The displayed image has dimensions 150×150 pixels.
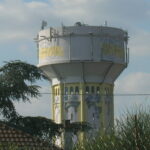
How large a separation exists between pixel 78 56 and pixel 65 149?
145 ft

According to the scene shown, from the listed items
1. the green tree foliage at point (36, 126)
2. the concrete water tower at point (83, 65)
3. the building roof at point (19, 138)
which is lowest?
the building roof at point (19, 138)

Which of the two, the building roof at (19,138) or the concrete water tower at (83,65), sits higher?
the concrete water tower at (83,65)

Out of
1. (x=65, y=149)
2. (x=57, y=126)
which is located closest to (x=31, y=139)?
(x=65, y=149)

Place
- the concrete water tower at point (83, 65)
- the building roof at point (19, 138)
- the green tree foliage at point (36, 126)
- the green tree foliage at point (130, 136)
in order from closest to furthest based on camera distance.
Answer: the green tree foliage at point (130, 136) < the building roof at point (19, 138) < the green tree foliage at point (36, 126) < the concrete water tower at point (83, 65)

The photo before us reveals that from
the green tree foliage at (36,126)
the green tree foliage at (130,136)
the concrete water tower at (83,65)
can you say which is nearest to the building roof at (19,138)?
the green tree foliage at (36,126)

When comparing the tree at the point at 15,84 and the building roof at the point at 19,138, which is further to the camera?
the tree at the point at 15,84

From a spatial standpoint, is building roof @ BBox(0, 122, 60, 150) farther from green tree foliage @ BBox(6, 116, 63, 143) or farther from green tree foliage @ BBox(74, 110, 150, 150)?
green tree foliage @ BBox(74, 110, 150, 150)

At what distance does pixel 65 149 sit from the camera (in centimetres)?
2733

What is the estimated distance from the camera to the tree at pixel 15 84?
36219mm

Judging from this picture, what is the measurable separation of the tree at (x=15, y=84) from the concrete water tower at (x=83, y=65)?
33.6m

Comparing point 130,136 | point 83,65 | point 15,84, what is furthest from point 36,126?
point 83,65

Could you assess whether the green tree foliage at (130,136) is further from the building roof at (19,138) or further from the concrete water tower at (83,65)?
the concrete water tower at (83,65)

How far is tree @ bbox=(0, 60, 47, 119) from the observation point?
119 ft

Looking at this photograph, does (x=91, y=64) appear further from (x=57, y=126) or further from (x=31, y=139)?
(x=31, y=139)
